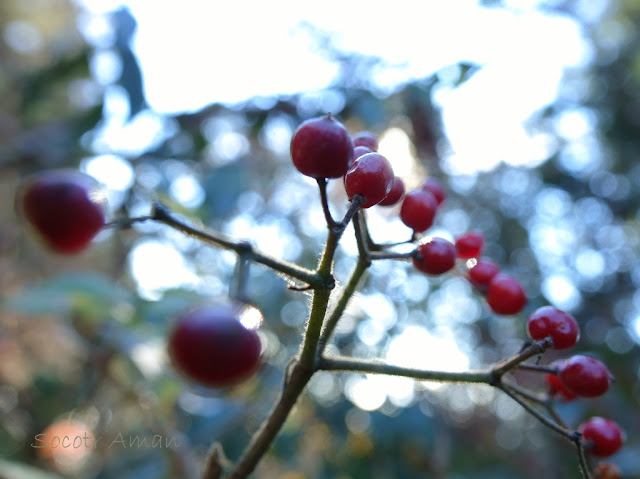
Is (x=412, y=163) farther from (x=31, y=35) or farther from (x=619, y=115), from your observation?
(x=31, y=35)

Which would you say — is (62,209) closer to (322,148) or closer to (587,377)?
(322,148)

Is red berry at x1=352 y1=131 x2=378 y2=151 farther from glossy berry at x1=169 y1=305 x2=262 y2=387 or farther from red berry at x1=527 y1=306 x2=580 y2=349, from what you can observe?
glossy berry at x1=169 y1=305 x2=262 y2=387

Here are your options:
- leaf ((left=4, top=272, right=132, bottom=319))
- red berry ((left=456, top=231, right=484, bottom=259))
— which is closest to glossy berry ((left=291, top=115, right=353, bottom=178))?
red berry ((left=456, top=231, right=484, bottom=259))

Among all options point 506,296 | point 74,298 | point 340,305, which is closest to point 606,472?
point 506,296

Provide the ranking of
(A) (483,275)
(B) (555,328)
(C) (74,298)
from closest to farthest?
(B) (555,328)
(A) (483,275)
(C) (74,298)

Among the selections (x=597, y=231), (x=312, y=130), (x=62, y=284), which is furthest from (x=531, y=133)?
(x=312, y=130)

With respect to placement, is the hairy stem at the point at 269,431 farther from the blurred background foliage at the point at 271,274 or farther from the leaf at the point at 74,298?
the leaf at the point at 74,298
